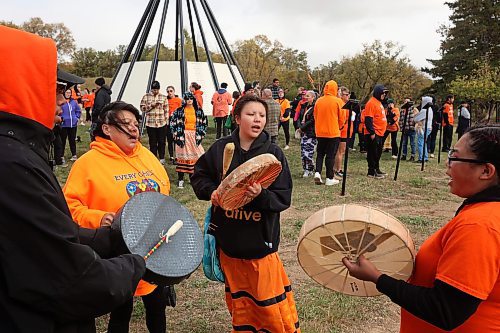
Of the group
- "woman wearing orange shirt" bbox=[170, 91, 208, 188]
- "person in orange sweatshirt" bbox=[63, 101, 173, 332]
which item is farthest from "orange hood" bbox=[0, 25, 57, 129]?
"woman wearing orange shirt" bbox=[170, 91, 208, 188]

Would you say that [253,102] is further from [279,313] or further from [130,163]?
[279,313]

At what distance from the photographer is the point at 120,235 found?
82.9 inches

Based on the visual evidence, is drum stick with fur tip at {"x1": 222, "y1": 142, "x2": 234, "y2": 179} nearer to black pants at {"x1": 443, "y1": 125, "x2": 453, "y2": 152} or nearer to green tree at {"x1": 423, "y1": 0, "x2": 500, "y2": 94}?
black pants at {"x1": 443, "y1": 125, "x2": 453, "y2": 152}

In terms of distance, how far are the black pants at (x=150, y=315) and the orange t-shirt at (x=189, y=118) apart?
225 inches

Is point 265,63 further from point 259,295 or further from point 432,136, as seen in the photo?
point 259,295

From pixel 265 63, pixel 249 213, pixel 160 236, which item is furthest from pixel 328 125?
pixel 265 63

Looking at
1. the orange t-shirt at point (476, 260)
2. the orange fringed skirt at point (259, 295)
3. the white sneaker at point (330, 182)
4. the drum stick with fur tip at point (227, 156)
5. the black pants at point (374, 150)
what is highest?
the drum stick with fur tip at point (227, 156)

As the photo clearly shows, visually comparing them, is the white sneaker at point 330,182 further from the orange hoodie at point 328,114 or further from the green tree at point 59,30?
the green tree at point 59,30

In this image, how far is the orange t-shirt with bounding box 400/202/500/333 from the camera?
1514 mm

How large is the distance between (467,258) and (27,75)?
1582 mm

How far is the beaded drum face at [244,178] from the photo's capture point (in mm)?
2488

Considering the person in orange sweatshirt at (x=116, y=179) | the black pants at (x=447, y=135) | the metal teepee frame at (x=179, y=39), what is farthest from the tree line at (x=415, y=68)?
the person in orange sweatshirt at (x=116, y=179)

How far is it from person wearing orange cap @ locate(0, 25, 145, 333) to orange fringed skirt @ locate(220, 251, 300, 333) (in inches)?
62.9

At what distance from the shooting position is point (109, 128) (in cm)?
316
